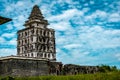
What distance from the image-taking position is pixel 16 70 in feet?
134

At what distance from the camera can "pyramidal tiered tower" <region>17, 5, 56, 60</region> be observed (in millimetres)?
62834

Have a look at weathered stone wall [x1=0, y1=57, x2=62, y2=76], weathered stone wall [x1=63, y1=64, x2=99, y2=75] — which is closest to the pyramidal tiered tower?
weathered stone wall [x1=63, y1=64, x2=99, y2=75]

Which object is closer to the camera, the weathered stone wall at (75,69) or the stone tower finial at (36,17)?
the weathered stone wall at (75,69)

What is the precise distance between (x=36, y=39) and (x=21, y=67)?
22.3 m

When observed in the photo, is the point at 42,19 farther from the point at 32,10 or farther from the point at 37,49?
the point at 37,49

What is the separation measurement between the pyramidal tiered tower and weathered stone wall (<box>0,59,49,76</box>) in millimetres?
18764

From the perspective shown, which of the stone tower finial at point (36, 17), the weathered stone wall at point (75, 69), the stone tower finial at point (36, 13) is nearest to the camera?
the weathered stone wall at point (75, 69)

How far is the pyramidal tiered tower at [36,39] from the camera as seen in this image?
6283 cm

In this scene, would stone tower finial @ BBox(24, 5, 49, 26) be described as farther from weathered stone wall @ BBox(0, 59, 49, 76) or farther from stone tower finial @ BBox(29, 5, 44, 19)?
weathered stone wall @ BBox(0, 59, 49, 76)

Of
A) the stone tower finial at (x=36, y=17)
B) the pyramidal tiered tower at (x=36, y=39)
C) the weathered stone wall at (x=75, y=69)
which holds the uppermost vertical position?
the stone tower finial at (x=36, y=17)

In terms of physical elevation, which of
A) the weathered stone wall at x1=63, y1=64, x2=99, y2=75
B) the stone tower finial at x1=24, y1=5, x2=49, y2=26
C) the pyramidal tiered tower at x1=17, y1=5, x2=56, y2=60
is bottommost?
the weathered stone wall at x1=63, y1=64, x2=99, y2=75

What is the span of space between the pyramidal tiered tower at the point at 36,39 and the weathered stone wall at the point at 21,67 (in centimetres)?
1876

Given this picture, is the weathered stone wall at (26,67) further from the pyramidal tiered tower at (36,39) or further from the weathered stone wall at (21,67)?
the pyramidal tiered tower at (36,39)

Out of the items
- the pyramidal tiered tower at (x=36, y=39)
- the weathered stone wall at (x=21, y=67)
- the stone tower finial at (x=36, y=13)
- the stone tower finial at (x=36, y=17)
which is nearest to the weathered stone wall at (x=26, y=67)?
the weathered stone wall at (x=21, y=67)
